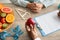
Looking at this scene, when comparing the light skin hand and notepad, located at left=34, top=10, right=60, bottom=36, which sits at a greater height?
the light skin hand

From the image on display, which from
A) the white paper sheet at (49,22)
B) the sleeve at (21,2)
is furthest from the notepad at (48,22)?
the sleeve at (21,2)

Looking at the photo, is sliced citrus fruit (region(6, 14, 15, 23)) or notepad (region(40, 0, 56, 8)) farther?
notepad (region(40, 0, 56, 8))

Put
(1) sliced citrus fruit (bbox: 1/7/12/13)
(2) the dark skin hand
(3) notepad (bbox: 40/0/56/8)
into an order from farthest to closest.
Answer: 1. (3) notepad (bbox: 40/0/56/8)
2. (1) sliced citrus fruit (bbox: 1/7/12/13)
3. (2) the dark skin hand

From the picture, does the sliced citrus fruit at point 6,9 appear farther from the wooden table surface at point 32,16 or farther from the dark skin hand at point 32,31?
the dark skin hand at point 32,31

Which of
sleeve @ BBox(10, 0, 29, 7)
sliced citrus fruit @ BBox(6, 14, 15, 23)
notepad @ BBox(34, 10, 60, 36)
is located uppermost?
sleeve @ BBox(10, 0, 29, 7)

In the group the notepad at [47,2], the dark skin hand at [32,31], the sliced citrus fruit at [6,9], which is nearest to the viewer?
the dark skin hand at [32,31]

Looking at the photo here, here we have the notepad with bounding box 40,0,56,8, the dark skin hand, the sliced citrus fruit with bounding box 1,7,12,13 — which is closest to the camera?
the dark skin hand

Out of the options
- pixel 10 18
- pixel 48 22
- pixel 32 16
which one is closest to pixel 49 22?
pixel 48 22

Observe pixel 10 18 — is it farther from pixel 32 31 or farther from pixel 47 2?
pixel 47 2

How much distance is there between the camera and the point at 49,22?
3.10 feet

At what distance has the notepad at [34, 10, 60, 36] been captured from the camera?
0.90m

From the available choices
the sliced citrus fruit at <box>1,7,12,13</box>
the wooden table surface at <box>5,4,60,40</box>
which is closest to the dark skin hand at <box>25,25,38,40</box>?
the wooden table surface at <box>5,4,60,40</box>

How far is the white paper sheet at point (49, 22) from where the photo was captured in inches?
35.7

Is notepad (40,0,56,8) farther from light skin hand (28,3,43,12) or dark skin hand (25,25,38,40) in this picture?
dark skin hand (25,25,38,40)
